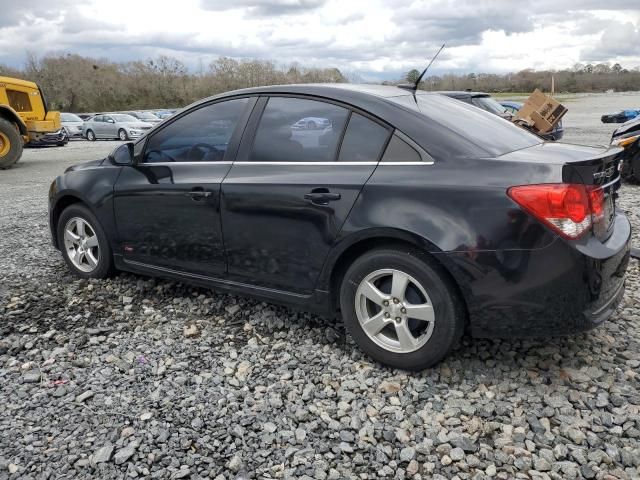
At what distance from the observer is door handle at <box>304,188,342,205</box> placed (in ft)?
10.6

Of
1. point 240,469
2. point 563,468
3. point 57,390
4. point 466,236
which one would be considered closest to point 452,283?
point 466,236

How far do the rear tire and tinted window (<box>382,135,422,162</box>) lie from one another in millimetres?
14379

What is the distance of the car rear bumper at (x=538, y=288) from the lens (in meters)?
2.77

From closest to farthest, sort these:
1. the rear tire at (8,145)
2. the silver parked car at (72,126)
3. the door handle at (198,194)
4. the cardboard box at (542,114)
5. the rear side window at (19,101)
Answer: the door handle at (198,194) < the cardboard box at (542,114) < the rear tire at (8,145) < the rear side window at (19,101) < the silver parked car at (72,126)

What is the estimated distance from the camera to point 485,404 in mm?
2902

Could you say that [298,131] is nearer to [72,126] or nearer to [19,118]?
Result: [19,118]

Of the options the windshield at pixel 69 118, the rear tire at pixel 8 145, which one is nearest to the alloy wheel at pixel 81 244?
the rear tire at pixel 8 145

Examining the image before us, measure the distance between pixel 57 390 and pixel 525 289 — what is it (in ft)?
8.41

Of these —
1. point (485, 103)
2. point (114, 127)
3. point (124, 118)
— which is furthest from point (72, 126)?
point (485, 103)

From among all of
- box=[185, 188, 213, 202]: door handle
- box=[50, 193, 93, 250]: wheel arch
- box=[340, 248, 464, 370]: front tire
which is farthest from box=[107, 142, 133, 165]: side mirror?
box=[340, 248, 464, 370]: front tire

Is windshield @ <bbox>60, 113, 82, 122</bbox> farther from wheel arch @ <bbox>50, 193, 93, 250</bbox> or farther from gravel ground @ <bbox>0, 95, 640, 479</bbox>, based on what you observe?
gravel ground @ <bbox>0, 95, 640, 479</bbox>

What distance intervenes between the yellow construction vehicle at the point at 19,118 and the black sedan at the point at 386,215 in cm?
1253

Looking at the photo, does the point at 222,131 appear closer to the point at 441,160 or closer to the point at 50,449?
the point at 441,160

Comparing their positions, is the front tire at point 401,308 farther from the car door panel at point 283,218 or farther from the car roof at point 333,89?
the car roof at point 333,89
